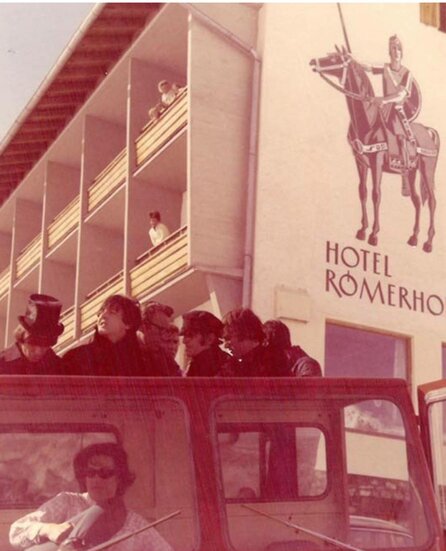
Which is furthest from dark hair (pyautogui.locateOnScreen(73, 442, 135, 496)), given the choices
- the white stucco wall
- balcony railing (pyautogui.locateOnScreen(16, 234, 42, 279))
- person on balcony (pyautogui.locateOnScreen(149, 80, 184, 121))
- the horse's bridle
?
balcony railing (pyautogui.locateOnScreen(16, 234, 42, 279))

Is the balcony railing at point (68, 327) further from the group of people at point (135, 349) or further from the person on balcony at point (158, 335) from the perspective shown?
the group of people at point (135, 349)

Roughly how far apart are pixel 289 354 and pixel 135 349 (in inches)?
36.1

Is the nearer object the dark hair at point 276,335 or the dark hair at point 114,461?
the dark hair at point 114,461

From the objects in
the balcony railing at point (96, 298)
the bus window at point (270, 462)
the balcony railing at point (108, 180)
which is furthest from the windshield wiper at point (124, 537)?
the balcony railing at point (108, 180)

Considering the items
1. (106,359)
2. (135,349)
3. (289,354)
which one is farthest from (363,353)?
(106,359)

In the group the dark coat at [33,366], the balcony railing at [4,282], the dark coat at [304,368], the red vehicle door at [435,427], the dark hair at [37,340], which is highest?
the balcony railing at [4,282]

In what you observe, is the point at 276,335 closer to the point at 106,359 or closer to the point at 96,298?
A: the point at 106,359

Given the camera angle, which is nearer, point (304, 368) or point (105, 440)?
point (105, 440)

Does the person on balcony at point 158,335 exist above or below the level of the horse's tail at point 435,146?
below

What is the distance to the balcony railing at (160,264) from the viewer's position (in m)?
12.9

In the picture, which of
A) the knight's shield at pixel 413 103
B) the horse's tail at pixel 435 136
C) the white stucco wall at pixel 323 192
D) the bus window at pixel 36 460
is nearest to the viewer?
the bus window at pixel 36 460

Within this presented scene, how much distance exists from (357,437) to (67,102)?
15578 millimetres

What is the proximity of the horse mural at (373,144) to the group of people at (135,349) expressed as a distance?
10396 mm

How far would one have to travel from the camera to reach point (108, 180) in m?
Result: 16.4
